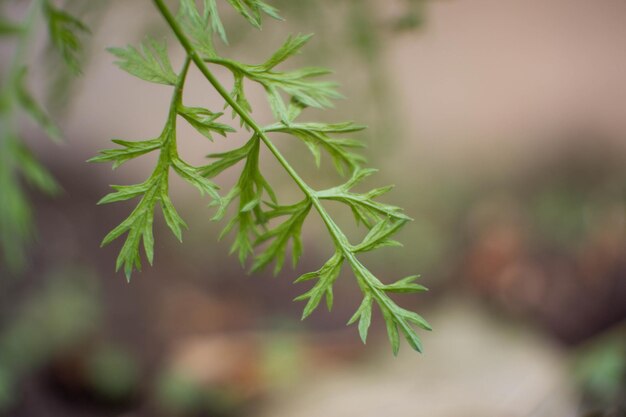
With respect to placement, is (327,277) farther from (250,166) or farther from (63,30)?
(63,30)

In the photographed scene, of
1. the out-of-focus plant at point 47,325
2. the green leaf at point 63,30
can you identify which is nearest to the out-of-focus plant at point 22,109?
the green leaf at point 63,30

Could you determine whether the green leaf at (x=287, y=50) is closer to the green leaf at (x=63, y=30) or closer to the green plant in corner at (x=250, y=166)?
the green plant in corner at (x=250, y=166)

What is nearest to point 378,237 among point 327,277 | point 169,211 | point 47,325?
point 327,277

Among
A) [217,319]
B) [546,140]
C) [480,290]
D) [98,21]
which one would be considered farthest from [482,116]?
[98,21]

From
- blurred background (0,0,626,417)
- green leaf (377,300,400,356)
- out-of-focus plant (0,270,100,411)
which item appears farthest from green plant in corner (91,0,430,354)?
out-of-focus plant (0,270,100,411)

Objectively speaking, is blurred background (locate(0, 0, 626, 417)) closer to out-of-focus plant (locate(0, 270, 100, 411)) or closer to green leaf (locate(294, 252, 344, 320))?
out-of-focus plant (locate(0, 270, 100, 411))

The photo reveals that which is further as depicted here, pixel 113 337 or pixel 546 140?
pixel 546 140

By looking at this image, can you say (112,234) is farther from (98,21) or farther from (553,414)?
(553,414)
